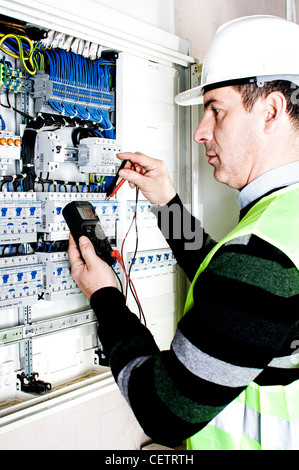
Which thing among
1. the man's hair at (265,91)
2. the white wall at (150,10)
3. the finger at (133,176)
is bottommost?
the finger at (133,176)

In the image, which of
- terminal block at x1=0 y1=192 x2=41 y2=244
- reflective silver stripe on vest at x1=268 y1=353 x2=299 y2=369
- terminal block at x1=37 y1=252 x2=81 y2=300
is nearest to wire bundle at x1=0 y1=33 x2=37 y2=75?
terminal block at x1=0 y1=192 x2=41 y2=244

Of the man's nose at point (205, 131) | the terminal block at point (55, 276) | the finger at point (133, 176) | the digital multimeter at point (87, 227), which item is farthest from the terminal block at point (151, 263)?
the man's nose at point (205, 131)

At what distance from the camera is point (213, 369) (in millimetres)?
785

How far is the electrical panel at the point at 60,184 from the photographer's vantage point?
5.51 feet

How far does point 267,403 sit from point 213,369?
8.7 inches

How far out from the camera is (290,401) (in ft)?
2.99

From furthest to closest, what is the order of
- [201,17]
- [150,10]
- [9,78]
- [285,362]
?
1. [201,17]
2. [150,10]
3. [9,78]
4. [285,362]

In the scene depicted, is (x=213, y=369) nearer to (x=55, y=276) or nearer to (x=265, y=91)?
(x=265, y=91)

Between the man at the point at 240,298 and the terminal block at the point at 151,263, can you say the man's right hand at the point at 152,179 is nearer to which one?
the man at the point at 240,298

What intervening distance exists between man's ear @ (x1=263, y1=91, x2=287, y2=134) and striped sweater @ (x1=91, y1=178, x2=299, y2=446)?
1.13ft

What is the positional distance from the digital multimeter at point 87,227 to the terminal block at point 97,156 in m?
0.30

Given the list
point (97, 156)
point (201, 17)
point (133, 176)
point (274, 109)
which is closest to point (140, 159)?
point (133, 176)

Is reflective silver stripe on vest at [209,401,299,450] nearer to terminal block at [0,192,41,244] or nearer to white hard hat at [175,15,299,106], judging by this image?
white hard hat at [175,15,299,106]
